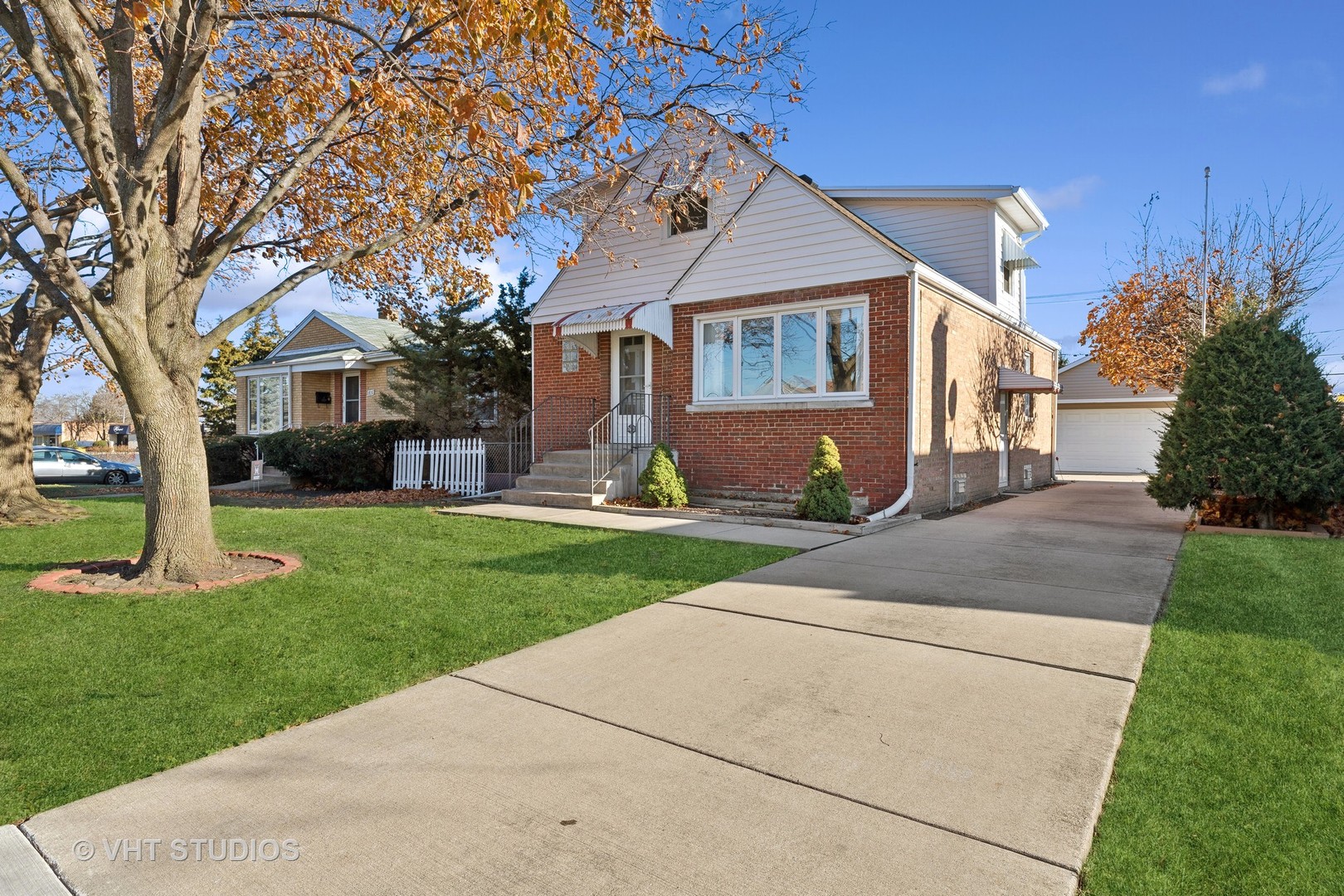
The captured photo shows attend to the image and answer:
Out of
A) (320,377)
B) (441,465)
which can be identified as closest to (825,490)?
(441,465)

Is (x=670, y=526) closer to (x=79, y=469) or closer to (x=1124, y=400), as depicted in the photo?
(x=1124, y=400)

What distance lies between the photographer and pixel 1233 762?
120 inches

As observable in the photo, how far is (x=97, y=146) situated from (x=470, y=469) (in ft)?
31.1

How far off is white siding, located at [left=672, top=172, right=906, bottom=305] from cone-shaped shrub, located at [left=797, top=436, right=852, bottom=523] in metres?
2.72

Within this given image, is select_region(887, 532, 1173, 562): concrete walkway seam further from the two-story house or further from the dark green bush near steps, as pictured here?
the dark green bush near steps

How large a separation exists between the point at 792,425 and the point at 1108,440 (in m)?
21.9

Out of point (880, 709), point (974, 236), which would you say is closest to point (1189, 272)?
point (974, 236)

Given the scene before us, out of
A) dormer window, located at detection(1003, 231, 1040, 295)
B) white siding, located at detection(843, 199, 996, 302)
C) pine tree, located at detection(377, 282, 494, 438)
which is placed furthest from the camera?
pine tree, located at detection(377, 282, 494, 438)

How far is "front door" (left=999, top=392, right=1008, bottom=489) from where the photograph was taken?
15.0 metres

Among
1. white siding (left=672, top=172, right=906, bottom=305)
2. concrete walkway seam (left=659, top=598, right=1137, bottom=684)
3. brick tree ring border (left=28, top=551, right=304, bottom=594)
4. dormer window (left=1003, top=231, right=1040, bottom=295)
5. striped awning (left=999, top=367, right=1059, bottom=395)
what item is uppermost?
dormer window (left=1003, top=231, right=1040, bottom=295)

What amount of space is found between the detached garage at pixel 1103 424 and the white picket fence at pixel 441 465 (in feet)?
72.6

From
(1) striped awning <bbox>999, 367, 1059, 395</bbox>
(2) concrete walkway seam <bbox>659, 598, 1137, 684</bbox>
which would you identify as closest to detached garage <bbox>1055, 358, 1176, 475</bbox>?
(1) striped awning <bbox>999, 367, 1059, 395</bbox>

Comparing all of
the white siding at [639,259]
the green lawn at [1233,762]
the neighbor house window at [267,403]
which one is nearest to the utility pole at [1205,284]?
the white siding at [639,259]

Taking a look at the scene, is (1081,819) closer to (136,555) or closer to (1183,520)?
(136,555)
